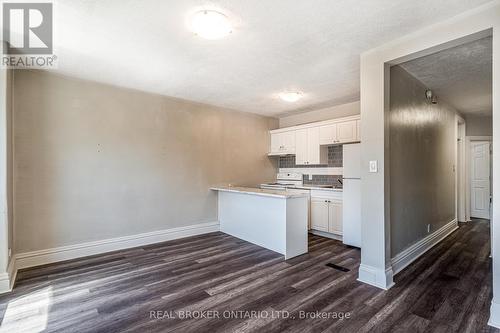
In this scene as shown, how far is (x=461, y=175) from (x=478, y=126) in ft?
4.57

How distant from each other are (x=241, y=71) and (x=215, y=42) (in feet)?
2.53

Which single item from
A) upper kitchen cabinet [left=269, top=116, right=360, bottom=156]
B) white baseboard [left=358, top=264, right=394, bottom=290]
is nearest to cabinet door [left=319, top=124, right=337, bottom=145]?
upper kitchen cabinet [left=269, top=116, right=360, bottom=156]

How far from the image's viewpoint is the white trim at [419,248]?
297 centimetres

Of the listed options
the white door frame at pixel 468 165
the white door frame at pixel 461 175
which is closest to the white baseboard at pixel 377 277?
the white door frame at pixel 461 175

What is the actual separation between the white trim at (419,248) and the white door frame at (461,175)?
1163 mm

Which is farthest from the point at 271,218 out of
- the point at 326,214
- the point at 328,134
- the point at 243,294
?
the point at 328,134

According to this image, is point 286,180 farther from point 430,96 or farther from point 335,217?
point 430,96

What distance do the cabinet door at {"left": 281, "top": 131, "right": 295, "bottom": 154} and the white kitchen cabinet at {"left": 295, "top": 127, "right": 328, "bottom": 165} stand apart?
106mm

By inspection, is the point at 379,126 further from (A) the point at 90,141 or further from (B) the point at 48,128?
(B) the point at 48,128

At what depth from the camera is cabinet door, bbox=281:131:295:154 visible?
5.49 metres

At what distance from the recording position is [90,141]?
3617mm

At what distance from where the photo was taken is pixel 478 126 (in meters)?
5.91

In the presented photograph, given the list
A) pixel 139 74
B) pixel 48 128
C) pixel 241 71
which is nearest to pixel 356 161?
pixel 241 71

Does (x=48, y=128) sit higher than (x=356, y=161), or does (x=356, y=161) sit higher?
(x=48, y=128)
